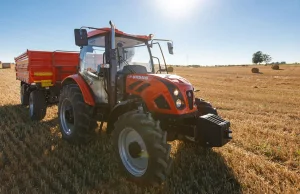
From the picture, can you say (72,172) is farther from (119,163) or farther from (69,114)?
(69,114)

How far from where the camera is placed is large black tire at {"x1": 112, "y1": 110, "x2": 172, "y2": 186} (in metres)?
3.35

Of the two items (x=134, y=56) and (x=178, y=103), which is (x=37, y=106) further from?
(x=178, y=103)

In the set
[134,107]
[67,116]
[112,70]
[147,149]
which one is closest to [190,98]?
[134,107]

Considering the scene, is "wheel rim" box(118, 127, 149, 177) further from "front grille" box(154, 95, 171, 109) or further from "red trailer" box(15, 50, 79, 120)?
"red trailer" box(15, 50, 79, 120)

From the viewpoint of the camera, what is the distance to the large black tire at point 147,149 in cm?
335

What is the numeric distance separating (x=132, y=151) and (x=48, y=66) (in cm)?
528

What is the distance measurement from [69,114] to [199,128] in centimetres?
299

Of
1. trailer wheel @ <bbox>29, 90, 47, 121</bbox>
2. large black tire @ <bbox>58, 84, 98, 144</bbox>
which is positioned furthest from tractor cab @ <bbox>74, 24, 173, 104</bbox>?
trailer wheel @ <bbox>29, 90, 47, 121</bbox>

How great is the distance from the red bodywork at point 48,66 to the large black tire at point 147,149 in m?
4.82

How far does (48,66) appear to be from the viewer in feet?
25.9

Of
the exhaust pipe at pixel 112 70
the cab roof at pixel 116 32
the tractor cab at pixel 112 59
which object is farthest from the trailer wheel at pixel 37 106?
the exhaust pipe at pixel 112 70

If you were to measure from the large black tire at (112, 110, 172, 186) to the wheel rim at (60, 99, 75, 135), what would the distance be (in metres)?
1.95

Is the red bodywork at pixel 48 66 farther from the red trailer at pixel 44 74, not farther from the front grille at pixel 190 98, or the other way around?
the front grille at pixel 190 98

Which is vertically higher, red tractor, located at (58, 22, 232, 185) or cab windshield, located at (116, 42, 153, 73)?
cab windshield, located at (116, 42, 153, 73)
